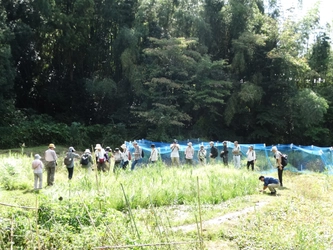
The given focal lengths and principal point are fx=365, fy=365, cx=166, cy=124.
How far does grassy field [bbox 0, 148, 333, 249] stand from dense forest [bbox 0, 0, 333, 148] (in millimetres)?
10547

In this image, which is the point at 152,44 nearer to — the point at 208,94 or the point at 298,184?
the point at 208,94

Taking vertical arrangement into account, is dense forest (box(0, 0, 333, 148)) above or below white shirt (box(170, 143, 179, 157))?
above

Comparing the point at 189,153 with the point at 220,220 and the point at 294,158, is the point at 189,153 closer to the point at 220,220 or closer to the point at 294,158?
the point at 294,158

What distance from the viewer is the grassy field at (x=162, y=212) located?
4.45 metres

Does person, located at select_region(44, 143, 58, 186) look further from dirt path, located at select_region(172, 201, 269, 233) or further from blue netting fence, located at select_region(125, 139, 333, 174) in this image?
dirt path, located at select_region(172, 201, 269, 233)

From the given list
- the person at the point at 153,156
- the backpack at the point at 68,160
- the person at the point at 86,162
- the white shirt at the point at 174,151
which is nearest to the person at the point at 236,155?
the white shirt at the point at 174,151

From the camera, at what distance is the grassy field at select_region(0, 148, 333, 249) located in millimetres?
4453

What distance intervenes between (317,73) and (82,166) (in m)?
18.9

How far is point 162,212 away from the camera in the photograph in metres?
Answer: 6.84

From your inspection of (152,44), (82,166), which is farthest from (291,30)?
(82,166)

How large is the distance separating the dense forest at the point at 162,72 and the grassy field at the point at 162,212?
1055cm

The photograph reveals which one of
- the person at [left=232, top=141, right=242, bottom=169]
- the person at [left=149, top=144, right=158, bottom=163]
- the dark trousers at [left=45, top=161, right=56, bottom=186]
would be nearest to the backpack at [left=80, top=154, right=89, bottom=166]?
the dark trousers at [left=45, top=161, right=56, bottom=186]

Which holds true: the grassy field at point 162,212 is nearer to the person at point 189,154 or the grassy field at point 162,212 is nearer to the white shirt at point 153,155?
the person at point 189,154

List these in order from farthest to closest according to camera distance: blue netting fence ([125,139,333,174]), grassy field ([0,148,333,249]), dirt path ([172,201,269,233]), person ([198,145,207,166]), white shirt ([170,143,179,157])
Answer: blue netting fence ([125,139,333,174]) → person ([198,145,207,166]) → white shirt ([170,143,179,157]) → dirt path ([172,201,269,233]) → grassy field ([0,148,333,249])
